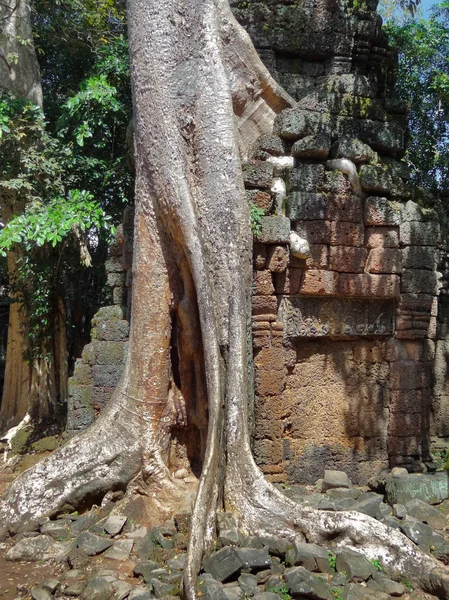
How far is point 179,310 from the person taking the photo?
4406mm

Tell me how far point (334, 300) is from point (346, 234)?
1.94 feet

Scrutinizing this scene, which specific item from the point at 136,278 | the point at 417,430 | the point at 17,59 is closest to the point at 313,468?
the point at 417,430

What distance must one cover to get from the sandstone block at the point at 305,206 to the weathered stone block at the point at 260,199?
0.72 feet

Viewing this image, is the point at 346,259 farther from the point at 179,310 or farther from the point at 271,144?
the point at 179,310

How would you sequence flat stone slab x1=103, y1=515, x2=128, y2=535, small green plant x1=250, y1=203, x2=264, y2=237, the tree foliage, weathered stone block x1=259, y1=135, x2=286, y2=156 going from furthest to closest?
the tree foliage < weathered stone block x1=259, y1=135, x2=286, y2=156 < small green plant x1=250, y1=203, x2=264, y2=237 < flat stone slab x1=103, y1=515, x2=128, y2=535

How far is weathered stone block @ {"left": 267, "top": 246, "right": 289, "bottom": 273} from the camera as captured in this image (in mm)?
5117

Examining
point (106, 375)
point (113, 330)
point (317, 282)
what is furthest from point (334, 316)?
point (106, 375)

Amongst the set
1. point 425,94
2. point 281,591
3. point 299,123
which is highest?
point 425,94

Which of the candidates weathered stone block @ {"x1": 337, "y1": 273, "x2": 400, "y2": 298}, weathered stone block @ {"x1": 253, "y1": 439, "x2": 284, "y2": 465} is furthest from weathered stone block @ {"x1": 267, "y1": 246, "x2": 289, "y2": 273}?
weathered stone block @ {"x1": 253, "y1": 439, "x2": 284, "y2": 465}

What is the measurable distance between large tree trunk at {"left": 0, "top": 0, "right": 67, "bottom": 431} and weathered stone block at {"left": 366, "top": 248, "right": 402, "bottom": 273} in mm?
3905

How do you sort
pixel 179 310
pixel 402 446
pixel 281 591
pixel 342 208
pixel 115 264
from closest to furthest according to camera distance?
1. pixel 281 591
2. pixel 179 310
3. pixel 342 208
4. pixel 402 446
5. pixel 115 264

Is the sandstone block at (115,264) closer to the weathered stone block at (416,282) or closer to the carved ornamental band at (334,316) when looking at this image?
the carved ornamental band at (334,316)

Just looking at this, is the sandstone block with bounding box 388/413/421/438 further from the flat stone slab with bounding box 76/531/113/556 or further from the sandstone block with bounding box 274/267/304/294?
the flat stone slab with bounding box 76/531/113/556

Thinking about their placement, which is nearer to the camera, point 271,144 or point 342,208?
point 342,208
